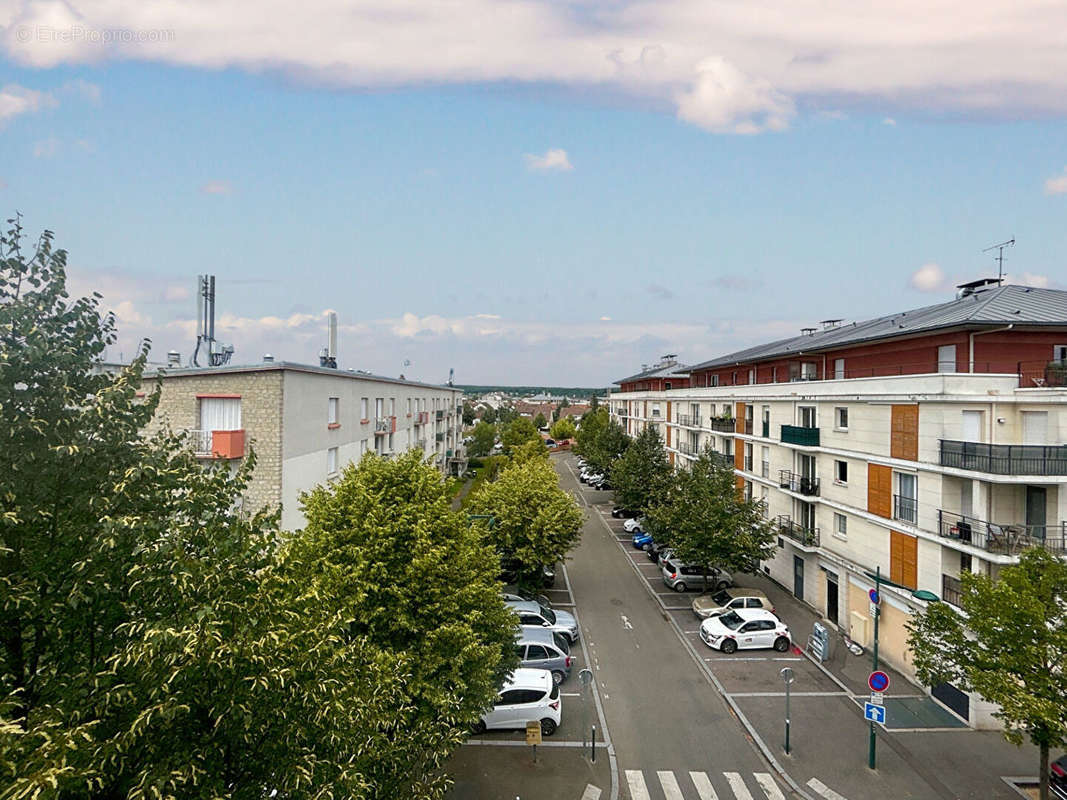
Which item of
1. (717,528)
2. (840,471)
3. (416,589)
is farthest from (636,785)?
(840,471)

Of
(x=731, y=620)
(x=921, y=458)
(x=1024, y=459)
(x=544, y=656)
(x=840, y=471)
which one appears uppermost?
(x=1024, y=459)

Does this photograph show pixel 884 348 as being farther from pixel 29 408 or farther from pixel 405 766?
pixel 29 408

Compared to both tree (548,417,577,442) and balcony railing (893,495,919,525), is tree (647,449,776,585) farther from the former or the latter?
tree (548,417,577,442)

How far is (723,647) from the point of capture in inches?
946

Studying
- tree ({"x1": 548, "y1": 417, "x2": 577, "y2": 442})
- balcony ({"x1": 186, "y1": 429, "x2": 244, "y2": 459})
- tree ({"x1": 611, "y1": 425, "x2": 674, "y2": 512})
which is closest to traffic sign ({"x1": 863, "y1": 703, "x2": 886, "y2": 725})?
balcony ({"x1": 186, "y1": 429, "x2": 244, "y2": 459})

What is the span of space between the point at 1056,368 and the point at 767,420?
14.2 meters

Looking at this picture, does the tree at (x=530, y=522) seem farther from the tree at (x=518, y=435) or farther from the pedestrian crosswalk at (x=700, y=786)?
the tree at (x=518, y=435)

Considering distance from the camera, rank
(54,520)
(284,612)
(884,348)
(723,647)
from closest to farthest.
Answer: (54,520) < (284,612) < (723,647) < (884,348)

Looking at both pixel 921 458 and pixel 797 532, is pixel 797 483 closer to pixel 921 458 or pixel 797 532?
pixel 797 532

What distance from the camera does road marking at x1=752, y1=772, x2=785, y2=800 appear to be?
1515 cm

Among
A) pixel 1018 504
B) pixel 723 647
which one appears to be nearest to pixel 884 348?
pixel 1018 504

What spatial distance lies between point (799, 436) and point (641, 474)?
1604 cm

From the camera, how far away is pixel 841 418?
1043 inches

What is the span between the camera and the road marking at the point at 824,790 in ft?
49.6
